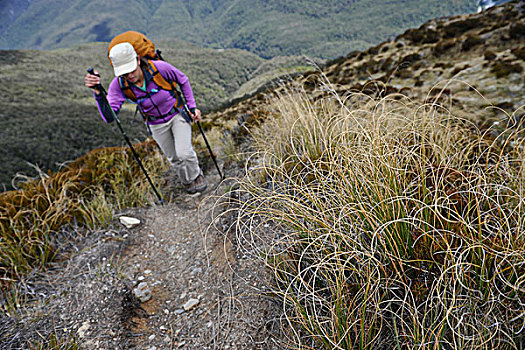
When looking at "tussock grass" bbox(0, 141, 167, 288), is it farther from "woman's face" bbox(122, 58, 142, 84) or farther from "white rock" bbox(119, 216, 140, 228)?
"woman's face" bbox(122, 58, 142, 84)

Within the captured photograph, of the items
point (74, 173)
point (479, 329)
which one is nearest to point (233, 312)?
point (479, 329)

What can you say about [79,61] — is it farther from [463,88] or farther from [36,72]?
[463,88]

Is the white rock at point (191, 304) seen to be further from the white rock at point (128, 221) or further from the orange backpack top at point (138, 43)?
the orange backpack top at point (138, 43)

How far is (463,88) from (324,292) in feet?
15.4

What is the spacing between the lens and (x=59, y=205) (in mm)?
3455

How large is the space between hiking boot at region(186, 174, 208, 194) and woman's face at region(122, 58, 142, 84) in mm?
1798

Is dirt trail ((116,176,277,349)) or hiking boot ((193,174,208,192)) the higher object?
hiking boot ((193,174,208,192))

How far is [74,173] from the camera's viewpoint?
4.57 meters

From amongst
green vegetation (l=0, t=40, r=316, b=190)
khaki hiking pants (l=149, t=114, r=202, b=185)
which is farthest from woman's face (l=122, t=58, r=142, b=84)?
khaki hiking pants (l=149, t=114, r=202, b=185)

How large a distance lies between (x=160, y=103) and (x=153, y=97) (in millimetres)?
129

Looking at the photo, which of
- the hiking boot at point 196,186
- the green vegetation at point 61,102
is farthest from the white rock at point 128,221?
the green vegetation at point 61,102

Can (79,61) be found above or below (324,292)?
above

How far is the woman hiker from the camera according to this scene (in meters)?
3.22

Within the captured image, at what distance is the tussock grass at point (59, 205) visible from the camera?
9.47ft
